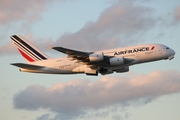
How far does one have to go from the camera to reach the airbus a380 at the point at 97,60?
8569 cm

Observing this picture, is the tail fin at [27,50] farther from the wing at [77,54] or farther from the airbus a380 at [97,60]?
the wing at [77,54]

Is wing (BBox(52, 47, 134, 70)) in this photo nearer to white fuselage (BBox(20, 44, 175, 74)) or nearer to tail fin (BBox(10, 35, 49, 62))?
white fuselage (BBox(20, 44, 175, 74))

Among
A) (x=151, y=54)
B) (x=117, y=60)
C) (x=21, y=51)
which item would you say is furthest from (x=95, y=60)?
(x=21, y=51)

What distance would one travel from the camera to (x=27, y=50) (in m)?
95.0

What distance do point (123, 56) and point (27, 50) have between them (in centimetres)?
1818

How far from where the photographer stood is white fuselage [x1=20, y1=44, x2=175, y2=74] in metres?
86.0

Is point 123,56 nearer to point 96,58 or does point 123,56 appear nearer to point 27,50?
point 96,58

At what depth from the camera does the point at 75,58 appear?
86750 mm

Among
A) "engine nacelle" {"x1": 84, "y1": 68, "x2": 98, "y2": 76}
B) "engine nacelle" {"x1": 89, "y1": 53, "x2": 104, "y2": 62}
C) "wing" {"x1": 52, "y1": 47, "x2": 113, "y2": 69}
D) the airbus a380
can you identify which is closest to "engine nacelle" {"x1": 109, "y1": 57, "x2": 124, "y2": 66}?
the airbus a380

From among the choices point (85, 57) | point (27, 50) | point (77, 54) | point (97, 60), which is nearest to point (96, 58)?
point (97, 60)

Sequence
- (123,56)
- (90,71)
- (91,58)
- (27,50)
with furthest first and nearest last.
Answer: (27,50), (90,71), (123,56), (91,58)

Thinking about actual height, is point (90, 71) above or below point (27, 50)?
below

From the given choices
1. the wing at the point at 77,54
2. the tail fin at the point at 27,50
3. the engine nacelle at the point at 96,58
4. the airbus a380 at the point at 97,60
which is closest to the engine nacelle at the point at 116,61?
the airbus a380 at the point at 97,60

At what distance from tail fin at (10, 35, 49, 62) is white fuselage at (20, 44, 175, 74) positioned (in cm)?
202
